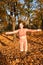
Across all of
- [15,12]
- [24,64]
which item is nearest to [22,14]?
[15,12]

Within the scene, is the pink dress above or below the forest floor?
above

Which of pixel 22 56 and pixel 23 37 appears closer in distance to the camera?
pixel 23 37

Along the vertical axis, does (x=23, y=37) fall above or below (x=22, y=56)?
above

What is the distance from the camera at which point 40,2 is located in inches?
773

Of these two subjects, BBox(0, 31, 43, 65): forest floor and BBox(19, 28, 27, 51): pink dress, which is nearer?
BBox(19, 28, 27, 51): pink dress

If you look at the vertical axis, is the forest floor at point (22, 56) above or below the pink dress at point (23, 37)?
below

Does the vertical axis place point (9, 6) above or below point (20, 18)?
above

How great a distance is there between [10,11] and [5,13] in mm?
584

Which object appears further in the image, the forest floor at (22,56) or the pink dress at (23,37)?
the forest floor at (22,56)

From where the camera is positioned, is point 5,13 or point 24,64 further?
point 5,13

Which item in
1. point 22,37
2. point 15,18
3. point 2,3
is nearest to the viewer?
point 22,37

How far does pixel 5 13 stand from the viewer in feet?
65.9

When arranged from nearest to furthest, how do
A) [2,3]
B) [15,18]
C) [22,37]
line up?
[22,37], [2,3], [15,18]

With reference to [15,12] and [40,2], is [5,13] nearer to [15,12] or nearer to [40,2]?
[15,12]
